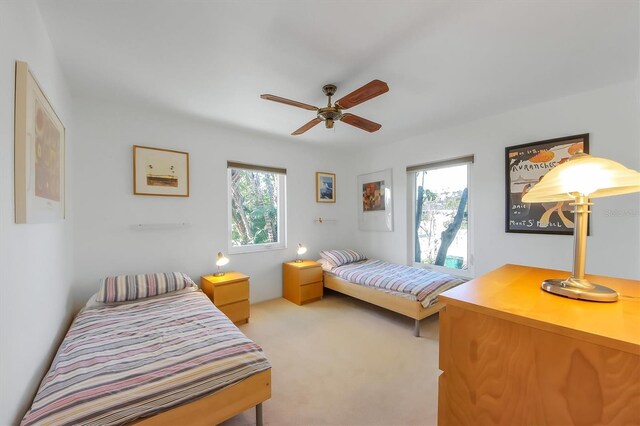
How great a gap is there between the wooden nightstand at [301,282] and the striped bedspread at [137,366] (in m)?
1.65

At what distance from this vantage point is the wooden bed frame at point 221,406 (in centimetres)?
124

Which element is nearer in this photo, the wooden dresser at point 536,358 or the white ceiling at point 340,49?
the wooden dresser at point 536,358

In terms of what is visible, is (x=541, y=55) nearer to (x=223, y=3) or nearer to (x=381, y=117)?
(x=381, y=117)

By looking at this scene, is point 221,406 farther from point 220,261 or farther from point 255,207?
point 255,207

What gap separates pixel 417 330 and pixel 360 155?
301 cm

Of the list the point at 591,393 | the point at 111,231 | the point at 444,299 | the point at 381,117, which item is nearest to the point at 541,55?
the point at 381,117

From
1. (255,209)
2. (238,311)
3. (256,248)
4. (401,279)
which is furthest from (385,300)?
(255,209)

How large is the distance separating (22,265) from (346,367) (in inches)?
84.2

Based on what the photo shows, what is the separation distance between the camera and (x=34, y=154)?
4.23 feet

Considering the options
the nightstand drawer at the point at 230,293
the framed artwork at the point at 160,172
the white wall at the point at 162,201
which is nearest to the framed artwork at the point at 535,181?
the white wall at the point at 162,201

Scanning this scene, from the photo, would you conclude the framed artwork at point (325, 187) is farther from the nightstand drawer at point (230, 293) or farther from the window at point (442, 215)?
the nightstand drawer at point (230, 293)

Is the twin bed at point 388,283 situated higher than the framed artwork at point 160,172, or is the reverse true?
the framed artwork at point 160,172

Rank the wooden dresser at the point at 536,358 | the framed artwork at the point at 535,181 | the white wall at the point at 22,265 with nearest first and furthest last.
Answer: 1. the wooden dresser at the point at 536,358
2. the white wall at the point at 22,265
3. the framed artwork at the point at 535,181

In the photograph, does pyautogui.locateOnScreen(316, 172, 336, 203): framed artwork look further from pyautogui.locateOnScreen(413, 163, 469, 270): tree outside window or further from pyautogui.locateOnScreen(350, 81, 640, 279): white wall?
pyautogui.locateOnScreen(413, 163, 469, 270): tree outside window
